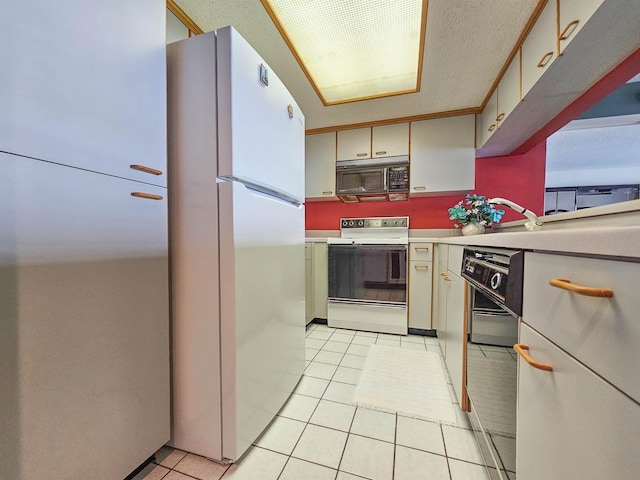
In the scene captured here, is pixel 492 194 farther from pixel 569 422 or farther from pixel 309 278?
pixel 569 422

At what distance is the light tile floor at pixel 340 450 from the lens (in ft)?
3.15

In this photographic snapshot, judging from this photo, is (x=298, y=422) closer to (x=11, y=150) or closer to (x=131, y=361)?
(x=131, y=361)

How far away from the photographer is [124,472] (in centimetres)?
85

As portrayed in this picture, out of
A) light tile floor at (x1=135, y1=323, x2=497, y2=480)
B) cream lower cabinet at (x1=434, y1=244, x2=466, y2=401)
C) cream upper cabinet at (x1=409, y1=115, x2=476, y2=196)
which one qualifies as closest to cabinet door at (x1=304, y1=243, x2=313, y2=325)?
light tile floor at (x1=135, y1=323, x2=497, y2=480)

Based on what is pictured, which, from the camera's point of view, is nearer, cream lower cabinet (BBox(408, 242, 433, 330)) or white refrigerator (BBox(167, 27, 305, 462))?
white refrigerator (BBox(167, 27, 305, 462))

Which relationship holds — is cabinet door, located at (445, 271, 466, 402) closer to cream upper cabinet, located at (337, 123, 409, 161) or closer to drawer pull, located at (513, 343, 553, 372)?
drawer pull, located at (513, 343, 553, 372)

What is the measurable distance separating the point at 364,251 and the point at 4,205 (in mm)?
2172

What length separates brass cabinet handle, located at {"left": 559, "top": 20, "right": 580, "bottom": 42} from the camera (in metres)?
1.10

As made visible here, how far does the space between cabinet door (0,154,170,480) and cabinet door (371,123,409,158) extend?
227cm

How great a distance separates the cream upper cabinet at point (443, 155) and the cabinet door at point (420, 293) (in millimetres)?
805

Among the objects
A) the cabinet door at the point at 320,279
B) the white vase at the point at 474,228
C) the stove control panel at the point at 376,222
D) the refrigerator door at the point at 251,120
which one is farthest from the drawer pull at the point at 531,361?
the stove control panel at the point at 376,222

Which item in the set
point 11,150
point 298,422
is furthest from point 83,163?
point 298,422

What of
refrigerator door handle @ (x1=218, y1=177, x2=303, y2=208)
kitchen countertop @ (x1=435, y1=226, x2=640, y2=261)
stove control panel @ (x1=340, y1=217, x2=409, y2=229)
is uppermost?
refrigerator door handle @ (x1=218, y1=177, x2=303, y2=208)

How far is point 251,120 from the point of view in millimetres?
1044
